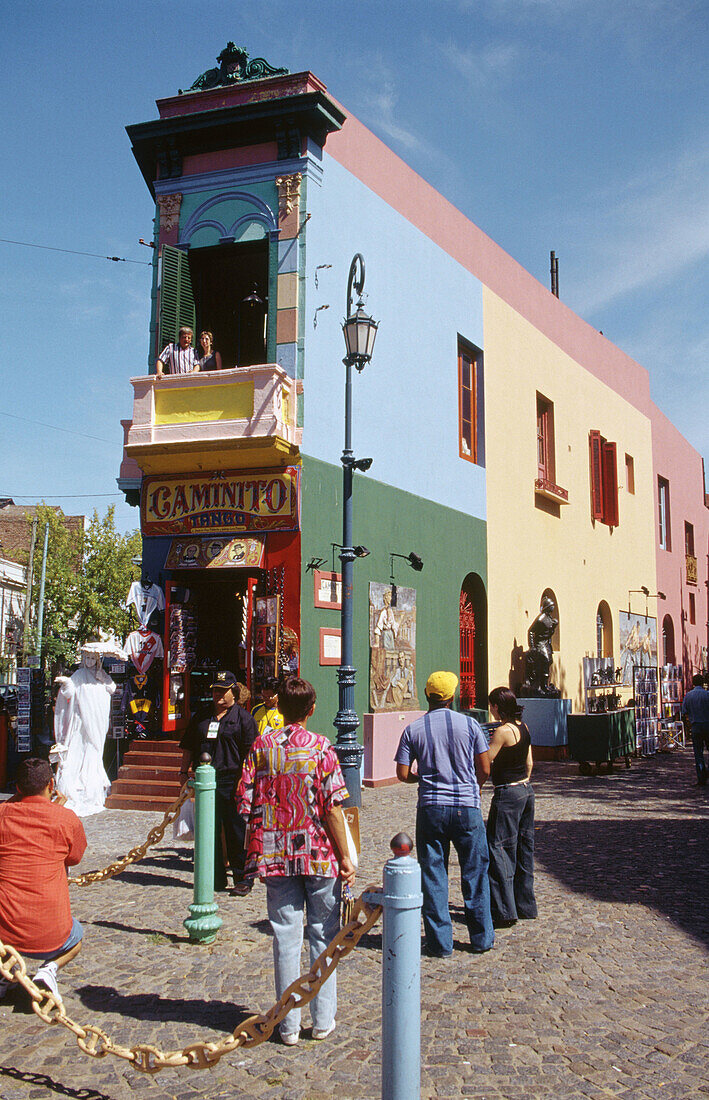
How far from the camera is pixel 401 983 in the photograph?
10.7 ft

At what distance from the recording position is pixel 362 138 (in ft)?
49.3

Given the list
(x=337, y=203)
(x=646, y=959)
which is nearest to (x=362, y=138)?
(x=337, y=203)

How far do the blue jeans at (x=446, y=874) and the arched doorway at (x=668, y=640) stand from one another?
81.4ft

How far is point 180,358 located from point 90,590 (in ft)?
86.6

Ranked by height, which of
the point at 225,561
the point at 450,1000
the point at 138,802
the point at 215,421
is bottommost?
the point at 450,1000

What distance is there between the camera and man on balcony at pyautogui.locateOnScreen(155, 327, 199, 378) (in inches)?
521

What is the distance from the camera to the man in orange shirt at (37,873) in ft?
15.3

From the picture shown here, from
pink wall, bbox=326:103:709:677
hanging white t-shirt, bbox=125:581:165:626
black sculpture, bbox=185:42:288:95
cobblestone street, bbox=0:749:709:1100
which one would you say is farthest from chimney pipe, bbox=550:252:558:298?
cobblestone street, bbox=0:749:709:1100

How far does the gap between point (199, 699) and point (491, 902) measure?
754 centimetres

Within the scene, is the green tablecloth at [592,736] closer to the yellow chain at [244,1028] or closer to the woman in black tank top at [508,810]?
the woman in black tank top at [508,810]

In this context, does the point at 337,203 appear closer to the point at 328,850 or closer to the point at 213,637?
the point at 213,637

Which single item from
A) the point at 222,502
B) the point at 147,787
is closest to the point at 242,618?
the point at 222,502

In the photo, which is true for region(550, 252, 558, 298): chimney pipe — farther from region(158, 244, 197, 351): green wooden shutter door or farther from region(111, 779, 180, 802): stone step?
region(111, 779, 180, 802): stone step

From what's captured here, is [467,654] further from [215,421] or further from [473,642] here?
[215,421]
